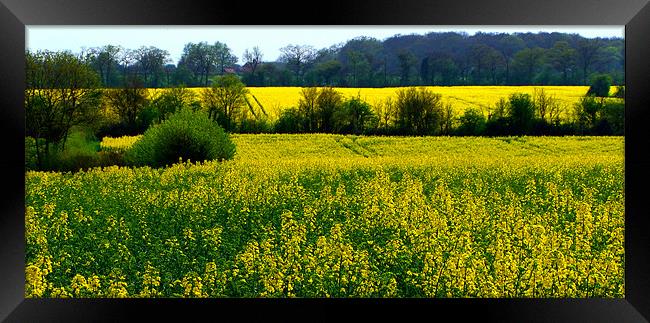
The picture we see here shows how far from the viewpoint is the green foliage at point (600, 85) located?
23516 millimetres

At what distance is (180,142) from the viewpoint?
1588cm

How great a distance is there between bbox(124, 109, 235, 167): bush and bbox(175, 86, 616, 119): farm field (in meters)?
4.04

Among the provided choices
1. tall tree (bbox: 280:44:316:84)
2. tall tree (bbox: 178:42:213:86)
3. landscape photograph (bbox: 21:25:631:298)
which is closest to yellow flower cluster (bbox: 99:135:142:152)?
landscape photograph (bbox: 21:25:631:298)

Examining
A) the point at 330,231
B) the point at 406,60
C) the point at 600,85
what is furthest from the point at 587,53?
the point at 330,231

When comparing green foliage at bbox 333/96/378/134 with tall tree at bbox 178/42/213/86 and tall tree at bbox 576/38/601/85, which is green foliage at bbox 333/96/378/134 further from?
tall tree at bbox 576/38/601/85

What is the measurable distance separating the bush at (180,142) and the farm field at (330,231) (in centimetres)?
147

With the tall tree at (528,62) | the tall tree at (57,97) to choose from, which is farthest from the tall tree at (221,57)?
the tall tree at (528,62)

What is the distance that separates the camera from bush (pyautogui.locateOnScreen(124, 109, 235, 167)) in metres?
15.8

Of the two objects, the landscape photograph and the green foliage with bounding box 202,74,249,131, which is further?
the green foliage with bounding box 202,74,249,131

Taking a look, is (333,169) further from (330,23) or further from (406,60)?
(330,23)

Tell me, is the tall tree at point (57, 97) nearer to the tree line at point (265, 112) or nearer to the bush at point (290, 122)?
the tree line at point (265, 112)

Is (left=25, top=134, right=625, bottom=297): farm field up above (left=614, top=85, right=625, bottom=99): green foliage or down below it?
below

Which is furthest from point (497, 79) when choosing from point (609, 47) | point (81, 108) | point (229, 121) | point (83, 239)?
point (83, 239)

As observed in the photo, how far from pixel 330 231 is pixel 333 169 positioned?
530 centimetres
